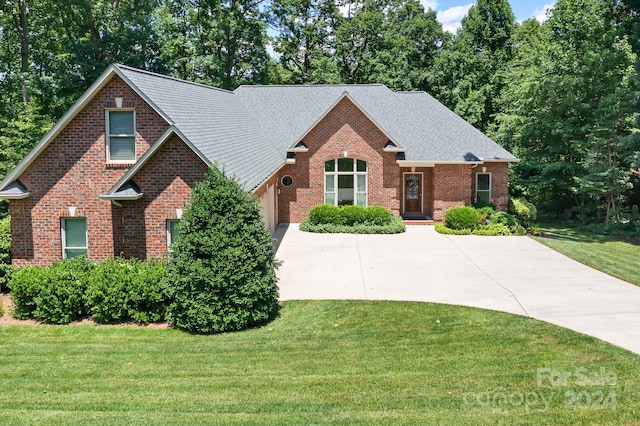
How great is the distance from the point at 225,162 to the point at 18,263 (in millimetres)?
6273

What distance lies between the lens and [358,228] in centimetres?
2161

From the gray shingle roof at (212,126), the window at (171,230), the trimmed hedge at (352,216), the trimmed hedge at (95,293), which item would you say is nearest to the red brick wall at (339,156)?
the trimmed hedge at (352,216)

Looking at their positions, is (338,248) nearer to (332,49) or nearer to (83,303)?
(83,303)

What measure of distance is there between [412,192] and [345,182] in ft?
11.6

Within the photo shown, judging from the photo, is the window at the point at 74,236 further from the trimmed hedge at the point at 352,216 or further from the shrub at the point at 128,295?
the trimmed hedge at the point at 352,216

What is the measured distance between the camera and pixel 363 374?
8.28 meters

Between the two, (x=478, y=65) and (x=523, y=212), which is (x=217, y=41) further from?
(x=523, y=212)

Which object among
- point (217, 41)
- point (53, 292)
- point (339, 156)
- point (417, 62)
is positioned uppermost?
point (217, 41)

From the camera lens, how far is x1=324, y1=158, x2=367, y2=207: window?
23.5m

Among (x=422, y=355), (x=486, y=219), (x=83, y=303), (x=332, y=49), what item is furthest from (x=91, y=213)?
(x=332, y=49)

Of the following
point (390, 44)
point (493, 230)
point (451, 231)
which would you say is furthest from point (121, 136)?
point (390, 44)

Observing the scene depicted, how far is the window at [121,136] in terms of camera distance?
44.7 feet

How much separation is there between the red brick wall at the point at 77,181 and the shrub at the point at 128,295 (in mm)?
2884

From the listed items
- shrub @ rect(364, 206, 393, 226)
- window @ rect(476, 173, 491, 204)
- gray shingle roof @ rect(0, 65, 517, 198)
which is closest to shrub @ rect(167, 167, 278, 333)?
gray shingle roof @ rect(0, 65, 517, 198)
